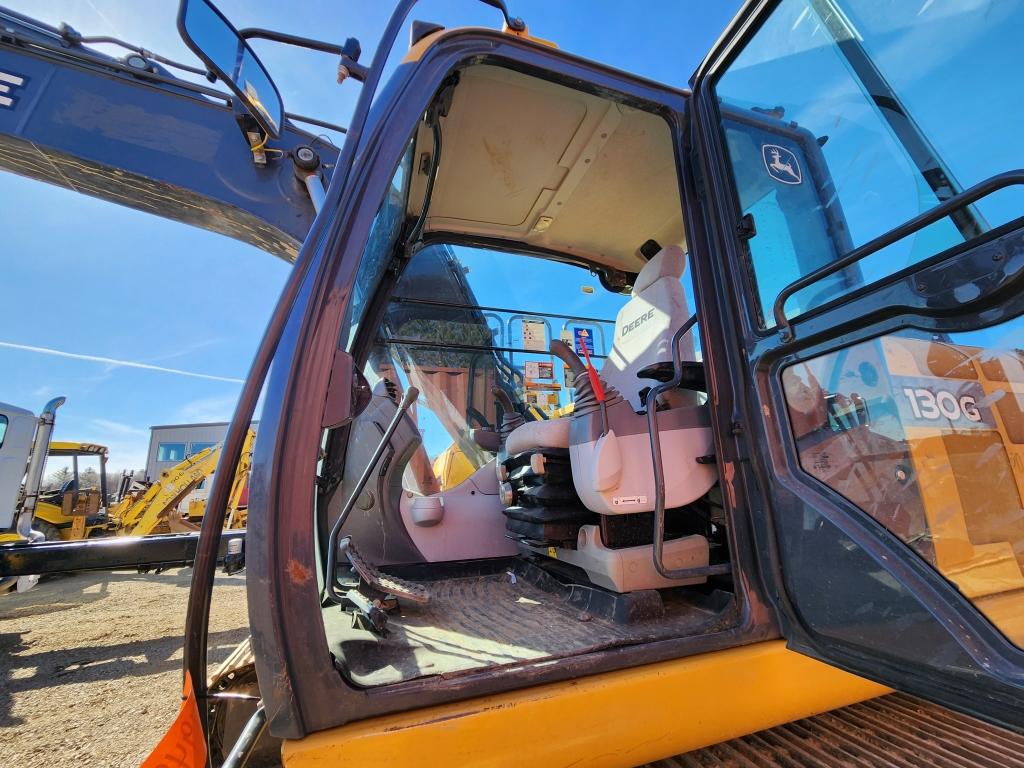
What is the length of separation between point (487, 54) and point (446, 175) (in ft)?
2.71

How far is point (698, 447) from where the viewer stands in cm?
150

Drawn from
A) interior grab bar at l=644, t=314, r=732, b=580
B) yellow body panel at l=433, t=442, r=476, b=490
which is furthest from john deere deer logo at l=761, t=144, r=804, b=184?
yellow body panel at l=433, t=442, r=476, b=490

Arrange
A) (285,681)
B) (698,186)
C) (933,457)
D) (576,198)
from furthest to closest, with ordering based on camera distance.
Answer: (576,198) → (698,186) → (933,457) → (285,681)

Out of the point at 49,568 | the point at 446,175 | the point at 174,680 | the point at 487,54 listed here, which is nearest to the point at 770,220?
the point at 487,54

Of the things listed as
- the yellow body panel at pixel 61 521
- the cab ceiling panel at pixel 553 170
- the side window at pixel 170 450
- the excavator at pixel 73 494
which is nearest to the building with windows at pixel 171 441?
the side window at pixel 170 450

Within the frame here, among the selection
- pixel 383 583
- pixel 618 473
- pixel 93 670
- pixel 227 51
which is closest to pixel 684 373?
pixel 618 473

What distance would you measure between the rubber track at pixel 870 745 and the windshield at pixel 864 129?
1041mm

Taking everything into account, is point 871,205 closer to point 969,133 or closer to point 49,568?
point 969,133

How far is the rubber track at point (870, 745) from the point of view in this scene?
1.09 meters

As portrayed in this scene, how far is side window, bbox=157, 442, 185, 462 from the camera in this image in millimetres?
24909

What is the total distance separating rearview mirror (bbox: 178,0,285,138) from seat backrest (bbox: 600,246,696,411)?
157cm

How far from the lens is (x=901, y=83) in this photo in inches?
41.6

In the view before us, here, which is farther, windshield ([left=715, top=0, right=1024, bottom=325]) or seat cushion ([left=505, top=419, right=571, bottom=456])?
seat cushion ([left=505, top=419, right=571, bottom=456])

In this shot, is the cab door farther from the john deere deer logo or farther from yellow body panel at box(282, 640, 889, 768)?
yellow body panel at box(282, 640, 889, 768)
